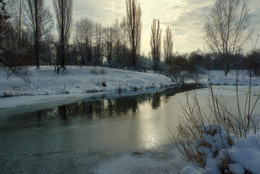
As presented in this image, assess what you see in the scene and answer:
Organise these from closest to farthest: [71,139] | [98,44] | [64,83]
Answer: [71,139] < [64,83] < [98,44]

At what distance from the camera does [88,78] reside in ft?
55.9

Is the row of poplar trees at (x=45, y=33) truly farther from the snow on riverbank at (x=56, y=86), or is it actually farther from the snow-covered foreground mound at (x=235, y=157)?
the snow-covered foreground mound at (x=235, y=157)

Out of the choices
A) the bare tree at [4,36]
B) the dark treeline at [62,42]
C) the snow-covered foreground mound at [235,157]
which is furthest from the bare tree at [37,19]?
the snow-covered foreground mound at [235,157]


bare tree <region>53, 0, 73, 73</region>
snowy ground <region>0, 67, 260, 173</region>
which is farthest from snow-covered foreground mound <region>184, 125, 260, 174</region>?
bare tree <region>53, 0, 73, 73</region>

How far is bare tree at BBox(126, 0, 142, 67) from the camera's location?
2594 centimetres

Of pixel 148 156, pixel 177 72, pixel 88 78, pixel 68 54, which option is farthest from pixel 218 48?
pixel 148 156

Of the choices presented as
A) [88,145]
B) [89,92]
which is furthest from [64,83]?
[88,145]

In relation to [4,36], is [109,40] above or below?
above

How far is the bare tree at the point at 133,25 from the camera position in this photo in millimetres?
25944

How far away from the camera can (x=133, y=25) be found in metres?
26.1

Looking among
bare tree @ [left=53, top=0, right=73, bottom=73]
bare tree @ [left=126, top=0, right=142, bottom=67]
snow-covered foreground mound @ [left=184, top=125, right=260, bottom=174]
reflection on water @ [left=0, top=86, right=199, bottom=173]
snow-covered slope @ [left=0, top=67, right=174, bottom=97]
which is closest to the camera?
snow-covered foreground mound @ [left=184, top=125, right=260, bottom=174]

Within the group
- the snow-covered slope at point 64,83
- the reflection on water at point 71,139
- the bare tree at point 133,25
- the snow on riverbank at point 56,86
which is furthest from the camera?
the bare tree at point 133,25

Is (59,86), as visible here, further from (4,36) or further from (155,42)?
(155,42)

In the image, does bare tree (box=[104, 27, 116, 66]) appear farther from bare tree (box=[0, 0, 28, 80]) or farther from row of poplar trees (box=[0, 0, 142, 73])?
bare tree (box=[0, 0, 28, 80])
